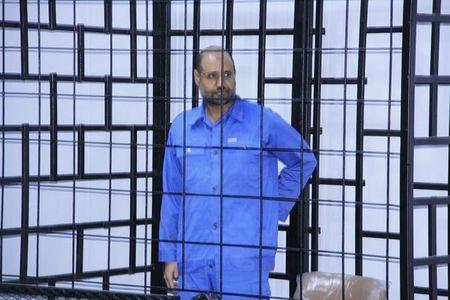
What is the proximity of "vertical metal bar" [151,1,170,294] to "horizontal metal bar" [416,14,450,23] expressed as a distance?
1.44m

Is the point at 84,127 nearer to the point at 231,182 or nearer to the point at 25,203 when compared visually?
the point at 25,203

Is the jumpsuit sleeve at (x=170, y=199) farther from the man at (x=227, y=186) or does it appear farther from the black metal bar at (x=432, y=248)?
the black metal bar at (x=432, y=248)

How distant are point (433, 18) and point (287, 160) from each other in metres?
1.30

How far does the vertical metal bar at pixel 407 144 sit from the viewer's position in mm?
2182

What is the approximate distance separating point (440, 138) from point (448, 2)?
62 cm

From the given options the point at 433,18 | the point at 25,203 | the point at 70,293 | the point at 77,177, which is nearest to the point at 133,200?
the point at 77,177

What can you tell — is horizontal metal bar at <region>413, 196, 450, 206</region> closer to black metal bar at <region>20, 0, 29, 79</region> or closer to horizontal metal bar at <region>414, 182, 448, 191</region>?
horizontal metal bar at <region>414, 182, 448, 191</region>

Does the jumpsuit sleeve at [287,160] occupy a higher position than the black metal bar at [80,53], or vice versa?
the black metal bar at [80,53]

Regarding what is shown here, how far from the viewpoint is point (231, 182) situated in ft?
10.8

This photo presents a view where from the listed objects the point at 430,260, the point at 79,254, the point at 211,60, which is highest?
the point at 211,60

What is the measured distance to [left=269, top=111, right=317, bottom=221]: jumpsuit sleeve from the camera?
10.9ft

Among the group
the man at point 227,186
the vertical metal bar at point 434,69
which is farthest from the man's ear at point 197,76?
the vertical metal bar at point 434,69

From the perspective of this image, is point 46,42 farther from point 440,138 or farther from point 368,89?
point 440,138

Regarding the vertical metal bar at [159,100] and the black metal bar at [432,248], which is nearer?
the black metal bar at [432,248]
